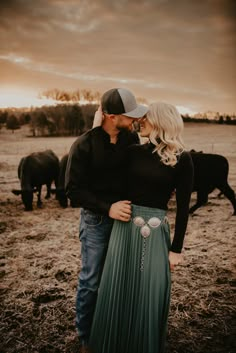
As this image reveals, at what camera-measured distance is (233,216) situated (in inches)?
262

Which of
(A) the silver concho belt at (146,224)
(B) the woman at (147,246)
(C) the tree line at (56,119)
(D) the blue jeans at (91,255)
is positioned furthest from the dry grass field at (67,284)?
(C) the tree line at (56,119)

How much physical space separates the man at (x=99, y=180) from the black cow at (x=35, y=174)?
5698mm

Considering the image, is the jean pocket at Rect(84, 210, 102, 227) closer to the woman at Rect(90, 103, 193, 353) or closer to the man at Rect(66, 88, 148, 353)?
Result: the man at Rect(66, 88, 148, 353)

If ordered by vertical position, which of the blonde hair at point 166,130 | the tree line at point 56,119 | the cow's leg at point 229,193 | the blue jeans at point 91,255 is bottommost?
the cow's leg at point 229,193

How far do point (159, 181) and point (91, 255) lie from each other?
88 cm

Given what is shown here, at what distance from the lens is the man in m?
2.03

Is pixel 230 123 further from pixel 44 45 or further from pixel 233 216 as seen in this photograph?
pixel 233 216

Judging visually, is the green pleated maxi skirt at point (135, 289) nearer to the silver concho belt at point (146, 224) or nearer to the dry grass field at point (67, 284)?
the silver concho belt at point (146, 224)

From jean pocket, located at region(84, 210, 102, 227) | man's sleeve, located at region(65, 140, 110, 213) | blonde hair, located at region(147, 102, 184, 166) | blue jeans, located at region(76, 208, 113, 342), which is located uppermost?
blonde hair, located at region(147, 102, 184, 166)

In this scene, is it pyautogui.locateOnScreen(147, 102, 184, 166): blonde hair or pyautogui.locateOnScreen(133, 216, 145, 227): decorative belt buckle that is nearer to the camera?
pyautogui.locateOnScreen(147, 102, 184, 166): blonde hair

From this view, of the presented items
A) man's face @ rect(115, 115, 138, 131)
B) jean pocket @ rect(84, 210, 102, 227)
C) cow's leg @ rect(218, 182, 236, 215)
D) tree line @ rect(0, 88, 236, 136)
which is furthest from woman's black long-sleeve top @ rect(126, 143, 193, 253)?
tree line @ rect(0, 88, 236, 136)

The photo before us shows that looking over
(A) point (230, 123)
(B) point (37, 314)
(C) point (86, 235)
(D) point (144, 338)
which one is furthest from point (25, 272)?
(A) point (230, 123)

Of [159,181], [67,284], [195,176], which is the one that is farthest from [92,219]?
[195,176]

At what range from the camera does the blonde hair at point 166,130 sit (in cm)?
183
